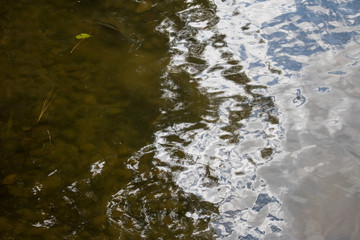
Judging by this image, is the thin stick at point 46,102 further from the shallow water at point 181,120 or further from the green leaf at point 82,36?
the green leaf at point 82,36

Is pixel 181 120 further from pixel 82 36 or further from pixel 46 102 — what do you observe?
pixel 82 36

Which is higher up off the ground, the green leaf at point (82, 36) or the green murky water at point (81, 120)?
the green leaf at point (82, 36)

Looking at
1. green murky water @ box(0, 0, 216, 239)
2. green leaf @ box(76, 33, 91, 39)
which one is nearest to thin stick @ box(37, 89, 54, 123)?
green murky water @ box(0, 0, 216, 239)

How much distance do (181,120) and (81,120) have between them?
2.42ft

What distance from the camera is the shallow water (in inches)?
87.1

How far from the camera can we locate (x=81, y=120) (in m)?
2.80

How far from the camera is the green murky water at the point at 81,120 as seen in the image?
221 centimetres

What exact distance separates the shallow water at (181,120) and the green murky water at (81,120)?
0.03 feet

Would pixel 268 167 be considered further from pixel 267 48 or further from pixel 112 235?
pixel 267 48

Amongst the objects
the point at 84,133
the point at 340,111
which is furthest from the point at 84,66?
the point at 340,111

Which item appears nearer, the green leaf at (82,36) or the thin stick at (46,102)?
the thin stick at (46,102)

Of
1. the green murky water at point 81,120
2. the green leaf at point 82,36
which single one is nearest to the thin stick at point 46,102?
the green murky water at point 81,120

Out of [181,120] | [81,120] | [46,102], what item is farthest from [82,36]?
[181,120]

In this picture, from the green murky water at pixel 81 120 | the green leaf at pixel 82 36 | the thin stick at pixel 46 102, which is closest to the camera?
the green murky water at pixel 81 120
